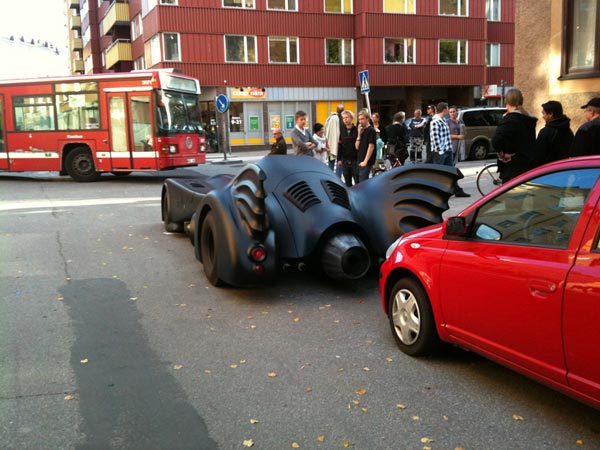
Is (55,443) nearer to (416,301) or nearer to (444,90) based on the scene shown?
(416,301)

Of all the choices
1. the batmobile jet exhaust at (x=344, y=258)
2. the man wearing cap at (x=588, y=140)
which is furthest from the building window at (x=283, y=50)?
the batmobile jet exhaust at (x=344, y=258)

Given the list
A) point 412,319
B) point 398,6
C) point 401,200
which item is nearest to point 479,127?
point 401,200

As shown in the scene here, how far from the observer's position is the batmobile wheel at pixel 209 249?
5.99m

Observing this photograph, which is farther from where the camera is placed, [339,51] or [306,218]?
[339,51]

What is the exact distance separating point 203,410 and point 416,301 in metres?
1.63

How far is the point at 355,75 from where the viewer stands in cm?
3728

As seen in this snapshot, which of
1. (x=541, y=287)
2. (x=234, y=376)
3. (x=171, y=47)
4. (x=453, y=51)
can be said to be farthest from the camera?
(x=453, y=51)

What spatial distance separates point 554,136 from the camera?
262 inches

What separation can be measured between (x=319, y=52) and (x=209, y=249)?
105 ft

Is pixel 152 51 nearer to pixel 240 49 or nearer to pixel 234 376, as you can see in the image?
pixel 240 49

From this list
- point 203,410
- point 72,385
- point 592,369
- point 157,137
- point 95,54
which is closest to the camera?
point 592,369

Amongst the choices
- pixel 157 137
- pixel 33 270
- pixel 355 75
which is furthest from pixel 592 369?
pixel 355 75

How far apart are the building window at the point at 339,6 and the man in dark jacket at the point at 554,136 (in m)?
32.0

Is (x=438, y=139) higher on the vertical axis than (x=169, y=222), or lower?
higher
